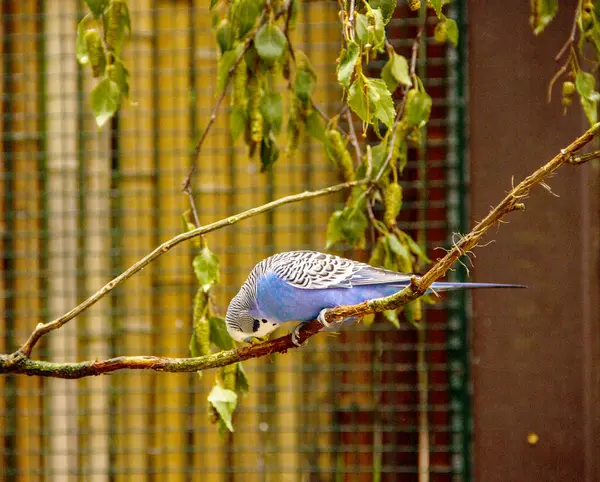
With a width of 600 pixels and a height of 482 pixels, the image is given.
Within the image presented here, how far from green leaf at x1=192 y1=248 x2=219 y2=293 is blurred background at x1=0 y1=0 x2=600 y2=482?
3.10 feet

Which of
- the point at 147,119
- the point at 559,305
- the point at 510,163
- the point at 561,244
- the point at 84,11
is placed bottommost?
the point at 559,305

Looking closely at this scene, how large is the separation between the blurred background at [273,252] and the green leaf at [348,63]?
3.68ft

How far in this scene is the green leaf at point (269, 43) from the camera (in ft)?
3.54

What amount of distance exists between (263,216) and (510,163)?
685 mm

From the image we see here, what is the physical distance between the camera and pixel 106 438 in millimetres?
2236

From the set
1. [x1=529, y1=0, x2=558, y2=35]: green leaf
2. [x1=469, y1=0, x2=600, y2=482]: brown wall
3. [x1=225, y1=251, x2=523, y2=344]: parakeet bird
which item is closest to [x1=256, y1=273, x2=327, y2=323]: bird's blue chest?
[x1=225, y1=251, x2=523, y2=344]: parakeet bird

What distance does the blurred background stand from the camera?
6.02 ft

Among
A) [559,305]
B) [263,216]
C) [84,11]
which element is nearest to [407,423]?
[559,305]

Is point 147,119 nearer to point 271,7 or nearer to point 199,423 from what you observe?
point 199,423

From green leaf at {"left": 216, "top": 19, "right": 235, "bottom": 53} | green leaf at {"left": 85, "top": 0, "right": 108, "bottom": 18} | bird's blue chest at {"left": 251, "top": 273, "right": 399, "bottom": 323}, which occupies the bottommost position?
bird's blue chest at {"left": 251, "top": 273, "right": 399, "bottom": 323}

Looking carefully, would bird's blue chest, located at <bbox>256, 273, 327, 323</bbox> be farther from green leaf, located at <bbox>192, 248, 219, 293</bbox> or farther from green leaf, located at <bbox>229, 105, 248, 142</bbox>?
green leaf, located at <bbox>229, 105, 248, 142</bbox>

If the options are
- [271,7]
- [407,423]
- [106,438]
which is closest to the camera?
[271,7]

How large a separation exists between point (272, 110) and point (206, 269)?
0.87 ft

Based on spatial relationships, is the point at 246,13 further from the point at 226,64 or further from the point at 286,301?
the point at 286,301
